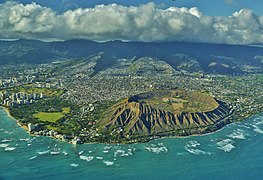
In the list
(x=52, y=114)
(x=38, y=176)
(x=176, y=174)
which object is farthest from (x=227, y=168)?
(x=52, y=114)

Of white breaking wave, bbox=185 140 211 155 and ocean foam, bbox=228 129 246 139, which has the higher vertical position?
ocean foam, bbox=228 129 246 139

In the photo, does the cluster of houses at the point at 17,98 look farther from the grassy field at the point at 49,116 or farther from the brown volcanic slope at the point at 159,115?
the brown volcanic slope at the point at 159,115

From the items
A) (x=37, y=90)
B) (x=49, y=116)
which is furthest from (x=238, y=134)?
(x=37, y=90)

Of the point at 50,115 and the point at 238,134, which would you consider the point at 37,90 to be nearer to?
the point at 50,115

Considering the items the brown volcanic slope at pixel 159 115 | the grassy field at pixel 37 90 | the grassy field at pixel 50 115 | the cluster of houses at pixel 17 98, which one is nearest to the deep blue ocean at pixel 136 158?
the brown volcanic slope at pixel 159 115

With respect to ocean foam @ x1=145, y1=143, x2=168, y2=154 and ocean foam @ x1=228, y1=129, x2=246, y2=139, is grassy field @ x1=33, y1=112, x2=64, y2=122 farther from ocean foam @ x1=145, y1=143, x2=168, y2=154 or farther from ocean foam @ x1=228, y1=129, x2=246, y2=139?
ocean foam @ x1=228, y1=129, x2=246, y2=139

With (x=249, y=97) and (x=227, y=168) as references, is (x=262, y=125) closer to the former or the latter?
(x=227, y=168)

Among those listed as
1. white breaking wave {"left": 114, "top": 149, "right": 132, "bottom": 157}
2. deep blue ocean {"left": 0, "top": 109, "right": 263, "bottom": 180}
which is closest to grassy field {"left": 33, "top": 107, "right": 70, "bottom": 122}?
deep blue ocean {"left": 0, "top": 109, "right": 263, "bottom": 180}
